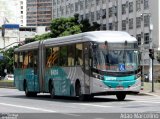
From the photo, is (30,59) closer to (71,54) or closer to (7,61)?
(71,54)

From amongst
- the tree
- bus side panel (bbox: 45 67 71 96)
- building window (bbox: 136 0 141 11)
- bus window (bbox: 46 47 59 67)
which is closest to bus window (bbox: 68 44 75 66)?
bus side panel (bbox: 45 67 71 96)

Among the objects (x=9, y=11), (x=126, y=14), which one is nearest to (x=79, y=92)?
(x=126, y=14)

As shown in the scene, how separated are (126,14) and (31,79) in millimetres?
56380

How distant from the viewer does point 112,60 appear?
2594cm

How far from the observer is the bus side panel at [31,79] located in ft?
112

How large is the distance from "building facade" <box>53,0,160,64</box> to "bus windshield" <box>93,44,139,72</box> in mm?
54138

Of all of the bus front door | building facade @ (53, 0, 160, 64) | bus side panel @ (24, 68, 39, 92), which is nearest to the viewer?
the bus front door

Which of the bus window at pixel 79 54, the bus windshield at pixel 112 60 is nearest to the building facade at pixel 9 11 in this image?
the bus window at pixel 79 54

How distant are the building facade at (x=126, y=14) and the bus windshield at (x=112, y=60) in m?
54.1

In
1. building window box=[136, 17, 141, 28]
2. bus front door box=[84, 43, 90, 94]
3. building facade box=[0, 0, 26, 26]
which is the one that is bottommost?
bus front door box=[84, 43, 90, 94]

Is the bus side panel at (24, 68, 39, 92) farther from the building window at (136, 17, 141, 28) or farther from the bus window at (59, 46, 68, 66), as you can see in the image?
the building window at (136, 17, 141, 28)

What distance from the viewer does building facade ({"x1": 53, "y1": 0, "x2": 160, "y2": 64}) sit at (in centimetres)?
8094

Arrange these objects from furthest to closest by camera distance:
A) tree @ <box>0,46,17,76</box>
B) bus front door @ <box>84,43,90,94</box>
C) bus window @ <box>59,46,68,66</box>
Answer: tree @ <box>0,46,17,76</box> → bus window @ <box>59,46,68,66</box> → bus front door @ <box>84,43,90,94</box>

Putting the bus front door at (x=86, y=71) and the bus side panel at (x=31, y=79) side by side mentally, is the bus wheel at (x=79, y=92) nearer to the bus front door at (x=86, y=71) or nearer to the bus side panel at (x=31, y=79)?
the bus front door at (x=86, y=71)
